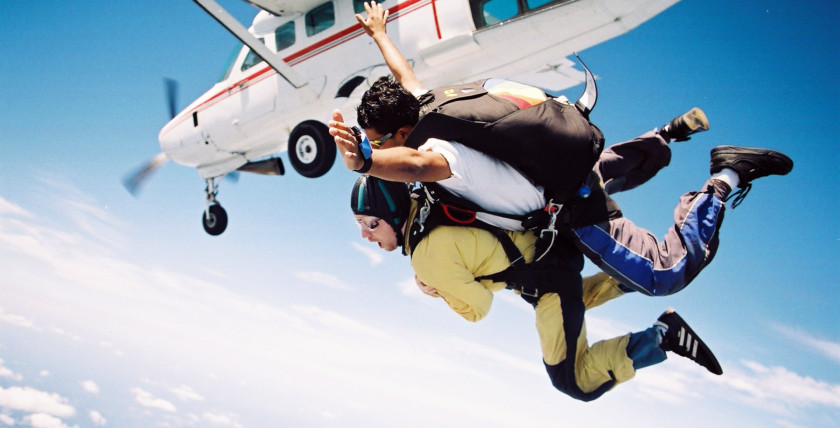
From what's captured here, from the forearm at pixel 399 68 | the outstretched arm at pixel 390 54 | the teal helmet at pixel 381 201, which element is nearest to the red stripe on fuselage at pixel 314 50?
the outstretched arm at pixel 390 54

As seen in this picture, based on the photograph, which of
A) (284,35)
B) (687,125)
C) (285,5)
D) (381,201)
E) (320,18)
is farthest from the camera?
(284,35)

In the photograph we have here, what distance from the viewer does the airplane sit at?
7047 mm

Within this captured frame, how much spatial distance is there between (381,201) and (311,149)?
613cm

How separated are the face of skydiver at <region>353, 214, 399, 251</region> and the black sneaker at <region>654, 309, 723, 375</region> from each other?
158 cm

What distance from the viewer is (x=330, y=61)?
8.59m

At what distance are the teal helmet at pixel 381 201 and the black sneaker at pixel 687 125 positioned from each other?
5.20 feet

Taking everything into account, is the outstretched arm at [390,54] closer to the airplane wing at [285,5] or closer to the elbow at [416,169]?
the elbow at [416,169]

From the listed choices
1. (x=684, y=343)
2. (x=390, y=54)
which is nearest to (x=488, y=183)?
(x=390, y=54)

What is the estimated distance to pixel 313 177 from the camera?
8805mm

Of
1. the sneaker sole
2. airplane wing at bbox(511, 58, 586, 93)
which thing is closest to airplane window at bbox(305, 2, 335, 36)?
airplane wing at bbox(511, 58, 586, 93)

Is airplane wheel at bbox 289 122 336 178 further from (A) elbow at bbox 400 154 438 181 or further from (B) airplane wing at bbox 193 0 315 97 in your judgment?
(A) elbow at bbox 400 154 438 181

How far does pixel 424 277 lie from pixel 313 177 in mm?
6369

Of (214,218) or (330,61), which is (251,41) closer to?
(330,61)

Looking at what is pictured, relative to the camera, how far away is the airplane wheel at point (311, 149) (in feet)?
28.5
